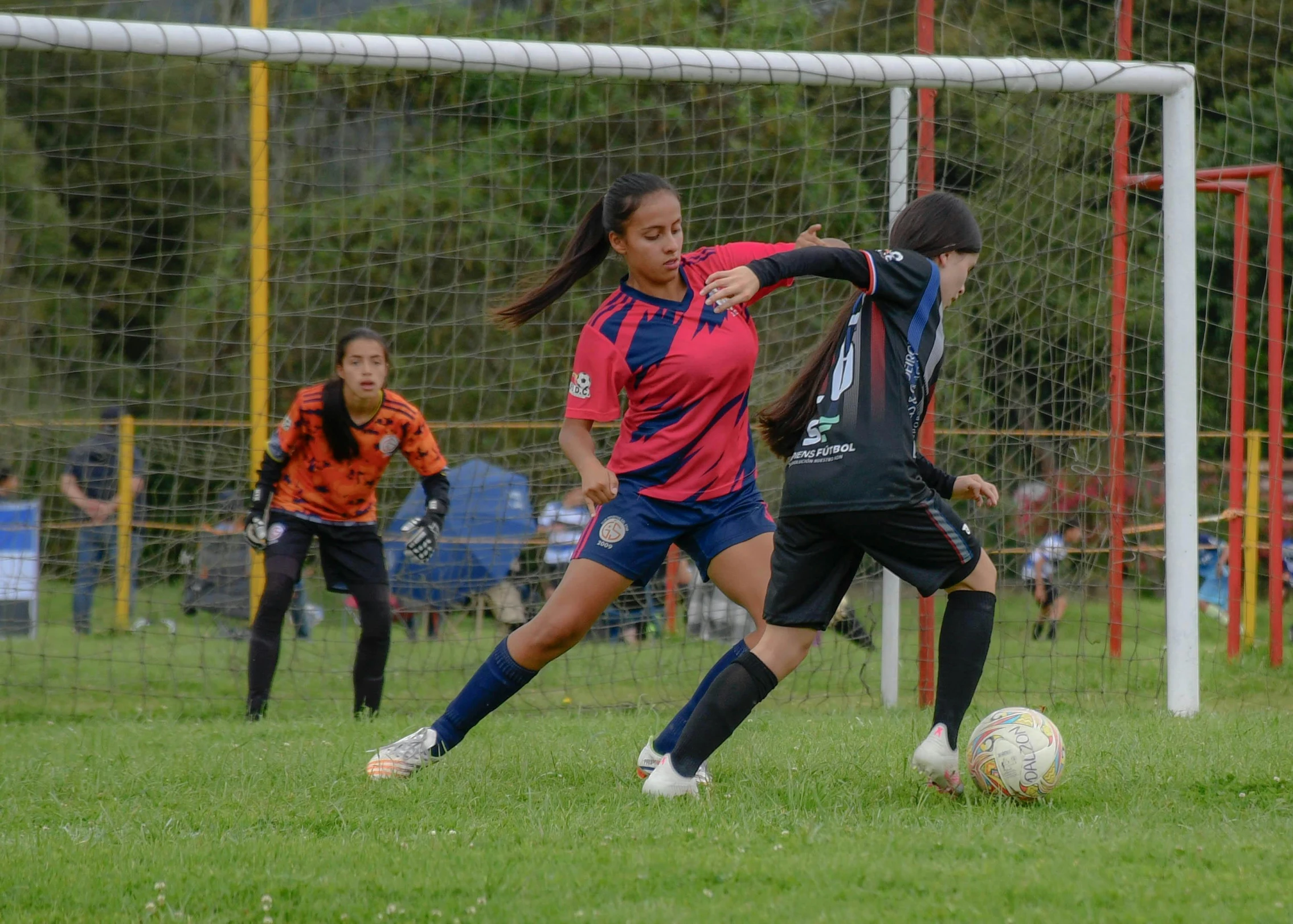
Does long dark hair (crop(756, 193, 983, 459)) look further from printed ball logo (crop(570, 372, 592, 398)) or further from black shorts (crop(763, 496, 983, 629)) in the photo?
printed ball logo (crop(570, 372, 592, 398))

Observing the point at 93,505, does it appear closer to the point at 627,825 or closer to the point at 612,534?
the point at 612,534

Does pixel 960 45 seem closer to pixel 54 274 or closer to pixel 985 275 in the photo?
pixel 985 275

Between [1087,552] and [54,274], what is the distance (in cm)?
1220

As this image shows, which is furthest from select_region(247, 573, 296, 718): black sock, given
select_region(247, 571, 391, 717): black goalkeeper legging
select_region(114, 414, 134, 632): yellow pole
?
select_region(114, 414, 134, 632): yellow pole

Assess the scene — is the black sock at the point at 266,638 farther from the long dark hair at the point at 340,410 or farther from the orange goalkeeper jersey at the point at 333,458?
the long dark hair at the point at 340,410

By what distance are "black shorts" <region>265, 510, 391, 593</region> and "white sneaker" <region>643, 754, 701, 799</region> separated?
121 inches

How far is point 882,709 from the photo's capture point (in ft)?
21.7

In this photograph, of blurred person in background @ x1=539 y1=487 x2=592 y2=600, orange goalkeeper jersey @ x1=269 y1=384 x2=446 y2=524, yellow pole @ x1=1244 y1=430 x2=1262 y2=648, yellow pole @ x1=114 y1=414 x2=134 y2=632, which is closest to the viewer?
orange goalkeeper jersey @ x1=269 y1=384 x2=446 y2=524

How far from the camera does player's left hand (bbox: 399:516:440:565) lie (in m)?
6.27

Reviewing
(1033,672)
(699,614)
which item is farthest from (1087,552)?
(699,614)

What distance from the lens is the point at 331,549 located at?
6758mm

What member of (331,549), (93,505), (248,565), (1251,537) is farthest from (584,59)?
(1251,537)

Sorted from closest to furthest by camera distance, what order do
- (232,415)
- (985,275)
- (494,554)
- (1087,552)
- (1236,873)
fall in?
(1236,873)
(1087,552)
(985,275)
(494,554)
(232,415)

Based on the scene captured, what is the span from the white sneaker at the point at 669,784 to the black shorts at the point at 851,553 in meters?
0.52
